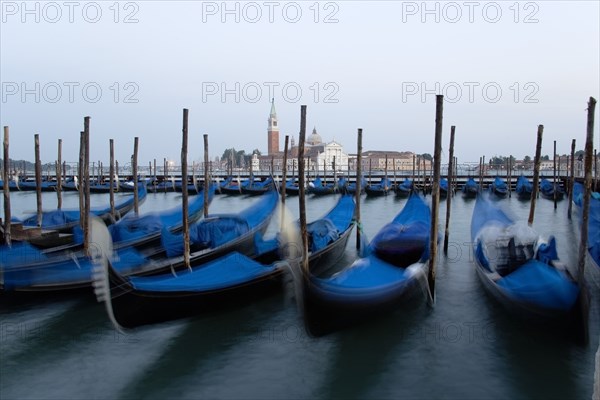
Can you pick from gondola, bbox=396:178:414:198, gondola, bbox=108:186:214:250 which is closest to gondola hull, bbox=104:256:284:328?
gondola, bbox=108:186:214:250

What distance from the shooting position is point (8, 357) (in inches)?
148

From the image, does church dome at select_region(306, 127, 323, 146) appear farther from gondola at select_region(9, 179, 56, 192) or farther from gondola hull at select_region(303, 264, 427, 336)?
gondola hull at select_region(303, 264, 427, 336)

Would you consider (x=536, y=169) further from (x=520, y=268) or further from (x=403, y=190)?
(x=403, y=190)

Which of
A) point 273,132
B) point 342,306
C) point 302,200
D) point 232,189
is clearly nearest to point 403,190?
point 232,189

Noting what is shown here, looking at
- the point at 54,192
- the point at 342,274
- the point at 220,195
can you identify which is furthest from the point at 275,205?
the point at 54,192

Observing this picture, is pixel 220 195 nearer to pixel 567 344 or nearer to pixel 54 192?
pixel 54 192

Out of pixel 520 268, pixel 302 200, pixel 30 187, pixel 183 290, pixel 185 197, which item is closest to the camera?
pixel 183 290

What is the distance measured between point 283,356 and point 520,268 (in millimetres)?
2076

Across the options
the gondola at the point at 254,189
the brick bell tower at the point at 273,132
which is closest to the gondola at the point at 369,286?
the gondola at the point at 254,189

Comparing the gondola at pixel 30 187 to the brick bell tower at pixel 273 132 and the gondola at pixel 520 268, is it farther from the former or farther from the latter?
the brick bell tower at pixel 273 132

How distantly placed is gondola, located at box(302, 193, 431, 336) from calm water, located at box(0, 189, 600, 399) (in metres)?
0.26

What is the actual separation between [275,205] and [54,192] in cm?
1708

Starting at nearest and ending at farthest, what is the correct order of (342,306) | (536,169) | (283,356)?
(342,306) < (283,356) < (536,169)

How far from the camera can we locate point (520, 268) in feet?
14.1
